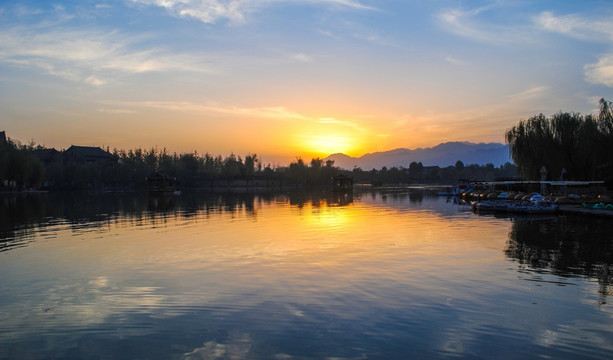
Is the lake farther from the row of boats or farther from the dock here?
the row of boats

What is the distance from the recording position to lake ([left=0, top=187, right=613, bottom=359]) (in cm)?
829

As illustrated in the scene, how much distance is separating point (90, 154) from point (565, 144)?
440ft

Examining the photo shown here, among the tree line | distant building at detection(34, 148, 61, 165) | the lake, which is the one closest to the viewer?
the lake

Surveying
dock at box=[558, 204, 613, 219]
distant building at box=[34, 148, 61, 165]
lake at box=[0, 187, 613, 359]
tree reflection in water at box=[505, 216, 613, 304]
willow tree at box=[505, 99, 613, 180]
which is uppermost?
distant building at box=[34, 148, 61, 165]

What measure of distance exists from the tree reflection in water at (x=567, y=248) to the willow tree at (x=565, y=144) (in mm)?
13466

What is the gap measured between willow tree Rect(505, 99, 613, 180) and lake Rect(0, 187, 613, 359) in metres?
22.9

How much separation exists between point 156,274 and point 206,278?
1.97 meters

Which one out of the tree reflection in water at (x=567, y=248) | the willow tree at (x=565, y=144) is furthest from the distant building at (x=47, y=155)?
the tree reflection in water at (x=567, y=248)

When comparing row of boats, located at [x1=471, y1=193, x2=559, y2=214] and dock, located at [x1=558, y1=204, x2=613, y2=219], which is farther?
row of boats, located at [x1=471, y1=193, x2=559, y2=214]

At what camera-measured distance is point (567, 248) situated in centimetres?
1942

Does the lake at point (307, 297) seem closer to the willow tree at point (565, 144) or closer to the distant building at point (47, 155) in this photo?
the willow tree at point (565, 144)

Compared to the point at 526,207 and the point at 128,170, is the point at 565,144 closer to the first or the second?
the point at 526,207

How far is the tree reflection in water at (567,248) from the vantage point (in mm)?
14805

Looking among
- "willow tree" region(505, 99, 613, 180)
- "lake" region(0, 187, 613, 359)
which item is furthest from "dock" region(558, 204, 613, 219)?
"lake" region(0, 187, 613, 359)
